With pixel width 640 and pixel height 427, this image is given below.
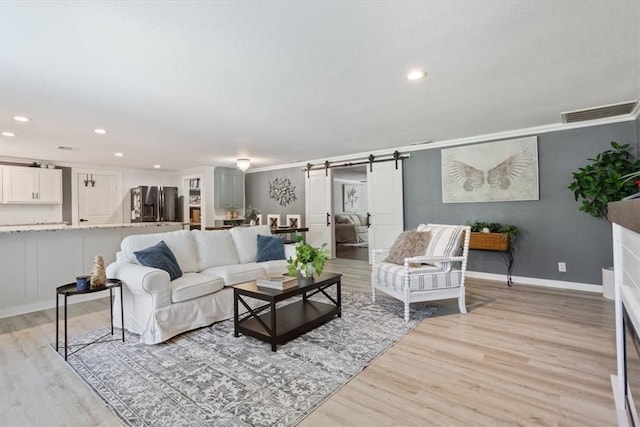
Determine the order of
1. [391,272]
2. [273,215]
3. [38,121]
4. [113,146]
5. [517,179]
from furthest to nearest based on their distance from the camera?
[273,215] → [113,146] → [517,179] → [38,121] → [391,272]

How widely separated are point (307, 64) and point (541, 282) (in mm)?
4414

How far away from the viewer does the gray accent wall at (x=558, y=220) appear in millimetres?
4020

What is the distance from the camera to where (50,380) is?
6.82 ft

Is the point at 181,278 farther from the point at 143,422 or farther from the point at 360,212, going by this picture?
the point at 360,212

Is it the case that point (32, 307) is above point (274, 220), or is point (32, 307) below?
below

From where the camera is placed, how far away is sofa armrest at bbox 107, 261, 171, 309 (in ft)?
8.55

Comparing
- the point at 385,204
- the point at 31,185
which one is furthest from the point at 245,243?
the point at 31,185

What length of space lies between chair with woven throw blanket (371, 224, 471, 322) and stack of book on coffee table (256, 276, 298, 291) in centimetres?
115

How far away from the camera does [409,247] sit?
3645 mm

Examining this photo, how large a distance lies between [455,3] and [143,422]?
2841 mm

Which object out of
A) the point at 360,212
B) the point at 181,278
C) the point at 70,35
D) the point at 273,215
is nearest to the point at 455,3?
the point at 70,35

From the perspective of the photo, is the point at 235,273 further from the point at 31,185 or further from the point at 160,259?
the point at 31,185

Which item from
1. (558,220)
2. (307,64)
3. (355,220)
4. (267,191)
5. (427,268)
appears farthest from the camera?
(355,220)

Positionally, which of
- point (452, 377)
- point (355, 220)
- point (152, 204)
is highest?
→ point (152, 204)
